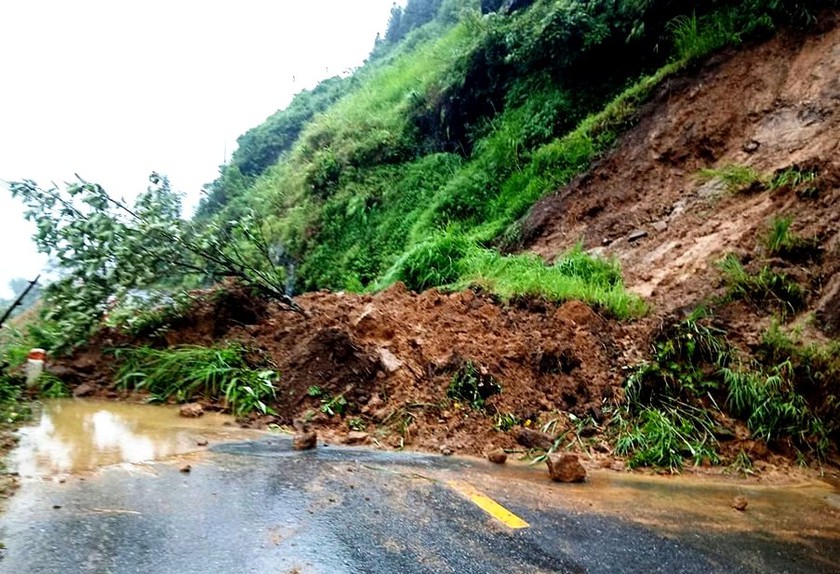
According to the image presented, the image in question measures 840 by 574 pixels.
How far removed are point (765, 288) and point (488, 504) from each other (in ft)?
11.9

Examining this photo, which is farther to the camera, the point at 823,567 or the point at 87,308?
the point at 87,308

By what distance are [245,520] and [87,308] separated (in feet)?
13.9

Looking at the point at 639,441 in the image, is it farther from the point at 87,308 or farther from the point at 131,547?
the point at 87,308

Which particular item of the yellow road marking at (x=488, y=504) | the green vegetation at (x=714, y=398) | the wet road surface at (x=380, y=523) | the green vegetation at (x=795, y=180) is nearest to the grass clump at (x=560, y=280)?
the green vegetation at (x=714, y=398)

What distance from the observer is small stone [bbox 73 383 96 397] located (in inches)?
217

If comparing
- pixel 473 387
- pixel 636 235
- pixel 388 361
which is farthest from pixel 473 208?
pixel 473 387

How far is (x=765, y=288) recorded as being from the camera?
5305mm

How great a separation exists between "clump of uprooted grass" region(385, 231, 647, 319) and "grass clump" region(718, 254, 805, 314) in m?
0.83

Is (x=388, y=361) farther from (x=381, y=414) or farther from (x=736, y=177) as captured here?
(x=736, y=177)

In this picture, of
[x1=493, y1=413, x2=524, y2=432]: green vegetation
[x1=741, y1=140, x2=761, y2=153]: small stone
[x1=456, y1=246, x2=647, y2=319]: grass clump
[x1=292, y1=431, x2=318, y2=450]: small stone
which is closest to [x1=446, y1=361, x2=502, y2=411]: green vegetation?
[x1=493, y1=413, x2=524, y2=432]: green vegetation

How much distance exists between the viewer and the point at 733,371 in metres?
4.76

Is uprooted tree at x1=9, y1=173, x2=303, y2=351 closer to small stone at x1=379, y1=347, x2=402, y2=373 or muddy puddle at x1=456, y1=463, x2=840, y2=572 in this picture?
small stone at x1=379, y1=347, x2=402, y2=373

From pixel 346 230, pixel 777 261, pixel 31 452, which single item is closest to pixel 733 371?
pixel 777 261

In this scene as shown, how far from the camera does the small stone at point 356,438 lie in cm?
445
